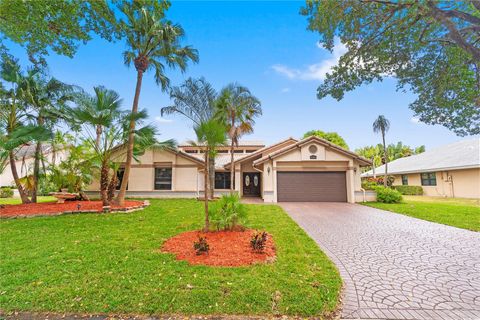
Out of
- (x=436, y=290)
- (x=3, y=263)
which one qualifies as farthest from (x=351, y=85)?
(x=3, y=263)

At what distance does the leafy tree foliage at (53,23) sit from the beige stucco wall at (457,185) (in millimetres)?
26742

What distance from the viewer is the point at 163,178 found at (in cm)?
1748

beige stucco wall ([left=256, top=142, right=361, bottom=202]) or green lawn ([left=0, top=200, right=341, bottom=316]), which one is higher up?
beige stucco wall ([left=256, top=142, right=361, bottom=202])

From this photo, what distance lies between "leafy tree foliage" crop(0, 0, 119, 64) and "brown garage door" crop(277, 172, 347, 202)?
13143 millimetres

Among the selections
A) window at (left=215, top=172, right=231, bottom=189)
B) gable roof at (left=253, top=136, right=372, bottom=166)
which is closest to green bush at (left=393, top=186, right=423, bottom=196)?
gable roof at (left=253, top=136, right=372, bottom=166)

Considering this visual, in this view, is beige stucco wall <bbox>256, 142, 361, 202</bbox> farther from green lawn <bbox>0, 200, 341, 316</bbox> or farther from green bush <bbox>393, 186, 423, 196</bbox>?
green bush <bbox>393, 186, 423, 196</bbox>

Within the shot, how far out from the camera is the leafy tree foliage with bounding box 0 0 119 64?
5.81 m

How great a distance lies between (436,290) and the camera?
11.5 feet

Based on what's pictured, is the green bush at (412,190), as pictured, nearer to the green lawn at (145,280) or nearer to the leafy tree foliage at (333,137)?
the leafy tree foliage at (333,137)

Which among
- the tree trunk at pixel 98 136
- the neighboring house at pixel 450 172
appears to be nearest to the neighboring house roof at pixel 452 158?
the neighboring house at pixel 450 172

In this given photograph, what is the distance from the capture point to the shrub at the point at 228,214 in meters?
6.22

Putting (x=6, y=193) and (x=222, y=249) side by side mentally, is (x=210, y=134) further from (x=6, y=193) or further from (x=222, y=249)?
(x=6, y=193)

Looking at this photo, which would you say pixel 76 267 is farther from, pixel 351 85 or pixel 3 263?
pixel 351 85

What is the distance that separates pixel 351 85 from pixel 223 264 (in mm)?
7147
